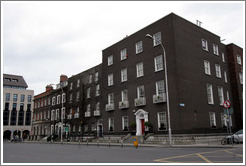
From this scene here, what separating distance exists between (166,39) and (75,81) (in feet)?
82.4

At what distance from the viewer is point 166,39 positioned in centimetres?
2842

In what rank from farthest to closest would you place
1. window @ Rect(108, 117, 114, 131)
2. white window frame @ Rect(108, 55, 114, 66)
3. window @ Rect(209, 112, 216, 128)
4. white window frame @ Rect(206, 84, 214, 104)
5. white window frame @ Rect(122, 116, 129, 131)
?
1. white window frame @ Rect(108, 55, 114, 66)
2. window @ Rect(108, 117, 114, 131)
3. white window frame @ Rect(122, 116, 129, 131)
4. white window frame @ Rect(206, 84, 214, 104)
5. window @ Rect(209, 112, 216, 128)

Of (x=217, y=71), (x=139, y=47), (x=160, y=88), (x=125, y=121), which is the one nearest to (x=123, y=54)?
(x=139, y=47)

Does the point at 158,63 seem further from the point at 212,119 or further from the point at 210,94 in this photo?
the point at 212,119

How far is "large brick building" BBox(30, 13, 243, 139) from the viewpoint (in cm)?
2698

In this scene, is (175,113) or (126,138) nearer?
(175,113)

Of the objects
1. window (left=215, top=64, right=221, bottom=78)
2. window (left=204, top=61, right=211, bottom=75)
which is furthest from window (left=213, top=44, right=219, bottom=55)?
window (left=204, top=61, right=211, bottom=75)

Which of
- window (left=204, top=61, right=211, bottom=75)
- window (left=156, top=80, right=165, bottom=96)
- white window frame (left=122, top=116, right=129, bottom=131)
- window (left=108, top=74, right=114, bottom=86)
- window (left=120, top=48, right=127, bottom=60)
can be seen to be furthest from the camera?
window (left=108, top=74, right=114, bottom=86)

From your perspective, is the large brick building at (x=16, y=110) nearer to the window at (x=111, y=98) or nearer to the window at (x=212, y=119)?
the window at (x=111, y=98)

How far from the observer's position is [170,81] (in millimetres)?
27000

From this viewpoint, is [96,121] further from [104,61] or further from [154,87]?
[154,87]

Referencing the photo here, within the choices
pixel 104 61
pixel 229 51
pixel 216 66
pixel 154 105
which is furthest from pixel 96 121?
pixel 229 51

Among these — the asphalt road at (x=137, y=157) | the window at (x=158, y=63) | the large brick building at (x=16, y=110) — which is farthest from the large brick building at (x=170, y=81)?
the large brick building at (x=16, y=110)

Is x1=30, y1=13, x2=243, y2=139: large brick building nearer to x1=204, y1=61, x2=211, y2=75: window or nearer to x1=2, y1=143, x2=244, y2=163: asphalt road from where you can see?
x1=204, y1=61, x2=211, y2=75: window
